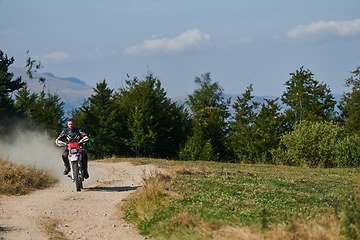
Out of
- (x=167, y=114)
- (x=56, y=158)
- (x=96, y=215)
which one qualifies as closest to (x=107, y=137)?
(x=167, y=114)

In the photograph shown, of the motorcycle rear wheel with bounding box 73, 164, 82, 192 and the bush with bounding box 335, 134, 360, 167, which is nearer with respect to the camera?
the motorcycle rear wheel with bounding box 73, 164, 82, 192

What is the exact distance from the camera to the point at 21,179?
11891 mm

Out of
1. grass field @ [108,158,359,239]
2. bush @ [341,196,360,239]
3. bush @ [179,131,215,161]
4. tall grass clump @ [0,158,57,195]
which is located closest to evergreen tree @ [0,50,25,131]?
bush @ [179,131,215,161]

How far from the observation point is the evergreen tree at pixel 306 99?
2157 inches

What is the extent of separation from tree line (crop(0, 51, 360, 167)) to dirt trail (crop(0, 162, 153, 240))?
910 inches

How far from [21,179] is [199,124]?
33343 millimetres

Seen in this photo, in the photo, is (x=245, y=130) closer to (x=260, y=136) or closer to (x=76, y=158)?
(x=260, y=136)

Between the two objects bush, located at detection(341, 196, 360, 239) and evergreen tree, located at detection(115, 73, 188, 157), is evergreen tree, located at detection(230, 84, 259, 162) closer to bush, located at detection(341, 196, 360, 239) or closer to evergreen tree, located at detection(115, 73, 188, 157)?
evergreen tree, located at detection(115, 73, 188, 157)

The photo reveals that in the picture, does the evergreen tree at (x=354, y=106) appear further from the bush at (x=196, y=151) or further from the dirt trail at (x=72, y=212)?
the dirt trail at (x=72, y=212)

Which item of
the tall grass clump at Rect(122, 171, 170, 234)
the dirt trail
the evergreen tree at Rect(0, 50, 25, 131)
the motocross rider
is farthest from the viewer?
the evergreen tree at Rect(0, 50, 25, 131)

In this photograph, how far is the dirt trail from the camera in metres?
7.37

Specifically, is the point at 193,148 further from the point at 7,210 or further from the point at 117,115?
the point at 7,210

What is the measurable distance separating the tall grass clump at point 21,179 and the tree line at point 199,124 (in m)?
22.4

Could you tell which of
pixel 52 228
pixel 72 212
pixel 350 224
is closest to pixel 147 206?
pixel 72 212
